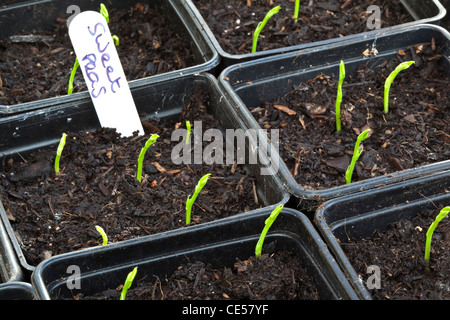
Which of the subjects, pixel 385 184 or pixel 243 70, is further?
pixel 243 70

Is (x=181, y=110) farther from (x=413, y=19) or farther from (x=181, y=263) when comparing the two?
(x=413, y=19)

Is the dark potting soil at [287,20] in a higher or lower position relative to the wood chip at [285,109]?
higher

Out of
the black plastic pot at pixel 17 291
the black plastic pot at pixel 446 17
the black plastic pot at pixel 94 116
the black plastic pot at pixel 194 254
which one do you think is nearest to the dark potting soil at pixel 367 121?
the black plastic pot at pixel 94 116

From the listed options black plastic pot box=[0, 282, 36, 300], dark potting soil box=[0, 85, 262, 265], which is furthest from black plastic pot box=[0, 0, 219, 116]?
black plastic pot box=[0, 282, 36, 300]

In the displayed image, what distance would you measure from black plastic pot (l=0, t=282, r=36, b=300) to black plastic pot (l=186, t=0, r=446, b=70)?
0.92m

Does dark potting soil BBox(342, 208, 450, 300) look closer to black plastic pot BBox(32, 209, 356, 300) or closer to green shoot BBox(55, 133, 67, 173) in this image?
black plastic pot BBox(32, 209, 356, 300)

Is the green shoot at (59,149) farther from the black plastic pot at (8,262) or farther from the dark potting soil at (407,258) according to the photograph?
the dark potting soil at (407,258)

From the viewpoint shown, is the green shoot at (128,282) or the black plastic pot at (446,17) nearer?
the green shoot at (128,282)

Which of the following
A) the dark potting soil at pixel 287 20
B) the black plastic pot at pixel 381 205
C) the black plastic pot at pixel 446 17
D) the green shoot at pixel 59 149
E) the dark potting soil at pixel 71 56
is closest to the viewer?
the black plastic pot at pixel 381 205

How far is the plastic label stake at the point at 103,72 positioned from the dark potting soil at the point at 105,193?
2.0 inches

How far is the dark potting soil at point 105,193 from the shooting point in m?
1.50

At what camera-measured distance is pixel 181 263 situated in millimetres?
1399

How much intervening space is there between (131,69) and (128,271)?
0.83m
